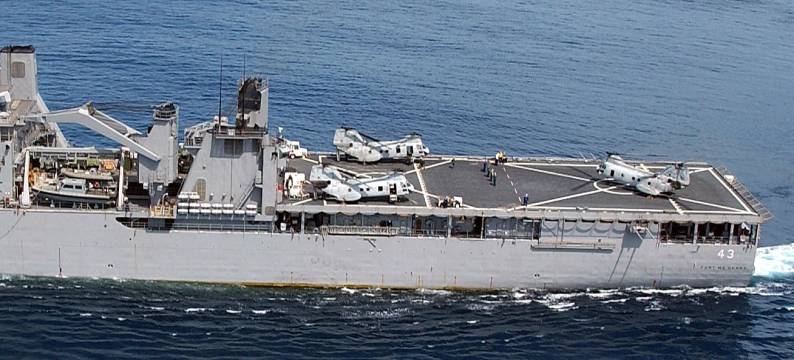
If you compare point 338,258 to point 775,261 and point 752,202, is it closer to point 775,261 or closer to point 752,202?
point 752,202

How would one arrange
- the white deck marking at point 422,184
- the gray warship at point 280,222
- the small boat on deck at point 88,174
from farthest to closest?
the white deck marking at point 422,184, the small boat on deck at point 88,174, the gray warship at point 280,222

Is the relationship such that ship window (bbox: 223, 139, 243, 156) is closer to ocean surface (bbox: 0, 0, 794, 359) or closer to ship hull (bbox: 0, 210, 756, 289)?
ship hull (bbox: 0, 210, 756, 289)

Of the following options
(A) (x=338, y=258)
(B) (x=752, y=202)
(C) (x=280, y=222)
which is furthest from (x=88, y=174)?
(B) (x=752, y=202)

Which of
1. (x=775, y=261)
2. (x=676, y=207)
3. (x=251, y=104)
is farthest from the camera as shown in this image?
(x=775, y=261)

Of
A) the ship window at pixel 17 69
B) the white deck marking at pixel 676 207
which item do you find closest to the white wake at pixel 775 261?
the white deck marking at pixel 676 207

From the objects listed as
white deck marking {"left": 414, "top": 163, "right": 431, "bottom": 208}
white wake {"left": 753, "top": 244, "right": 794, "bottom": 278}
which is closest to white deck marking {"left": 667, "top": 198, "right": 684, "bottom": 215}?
white wake {"left": 753, "top": 244, "right": 794, "bottom": 278}

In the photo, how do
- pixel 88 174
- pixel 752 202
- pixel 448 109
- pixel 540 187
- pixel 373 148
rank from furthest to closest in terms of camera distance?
pixel 448 109, pixel 373 148, pixel 540 187, pixel 752 202, pixel 88 174

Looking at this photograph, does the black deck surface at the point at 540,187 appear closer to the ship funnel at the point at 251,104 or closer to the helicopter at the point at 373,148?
the helicopter at the point at 373,148
